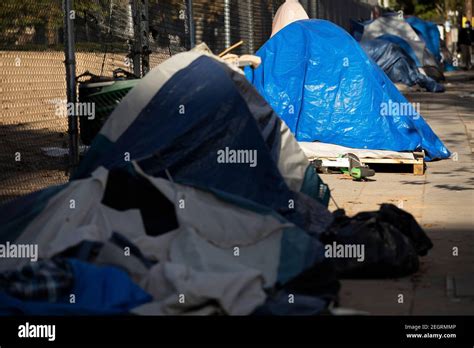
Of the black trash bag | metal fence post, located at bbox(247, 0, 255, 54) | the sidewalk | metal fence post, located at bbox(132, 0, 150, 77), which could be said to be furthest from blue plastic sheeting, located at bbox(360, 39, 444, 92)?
the black trash bag

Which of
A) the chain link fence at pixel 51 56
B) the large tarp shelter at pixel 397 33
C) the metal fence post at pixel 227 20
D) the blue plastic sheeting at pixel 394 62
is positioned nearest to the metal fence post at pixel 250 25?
the metal fence post at pixel 227 20

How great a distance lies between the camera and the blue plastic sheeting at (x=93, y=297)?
19.6 feet

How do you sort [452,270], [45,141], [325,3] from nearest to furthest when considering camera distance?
[452,270] < [45,141] < [325,3]

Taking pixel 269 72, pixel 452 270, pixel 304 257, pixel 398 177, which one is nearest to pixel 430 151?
pixel 398 177

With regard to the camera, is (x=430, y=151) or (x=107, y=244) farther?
(x=430, y=151)

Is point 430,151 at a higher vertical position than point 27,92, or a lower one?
lower

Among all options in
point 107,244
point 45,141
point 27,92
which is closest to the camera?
point 107,244

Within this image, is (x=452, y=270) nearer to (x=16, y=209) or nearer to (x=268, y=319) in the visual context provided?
(x=268, y=319)

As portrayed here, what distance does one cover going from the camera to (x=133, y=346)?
570 centimetres

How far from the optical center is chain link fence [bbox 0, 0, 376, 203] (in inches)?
365

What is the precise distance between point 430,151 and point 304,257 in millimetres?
7170

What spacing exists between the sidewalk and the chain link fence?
2.83m

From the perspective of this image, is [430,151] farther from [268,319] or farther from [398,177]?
[268,319]

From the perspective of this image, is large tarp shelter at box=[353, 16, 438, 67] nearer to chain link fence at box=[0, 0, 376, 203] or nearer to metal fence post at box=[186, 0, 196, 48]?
chain link fence at box=[0, 0, 376, 203]
